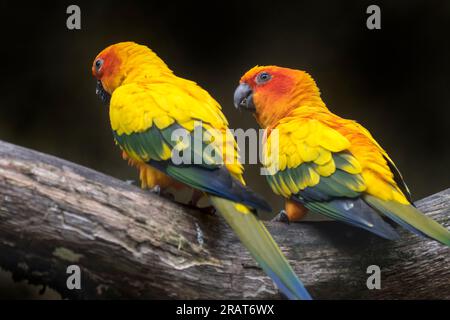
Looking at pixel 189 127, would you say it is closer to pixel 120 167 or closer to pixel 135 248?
pixel 135 248

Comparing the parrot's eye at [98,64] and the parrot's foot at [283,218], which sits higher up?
the parrot's eye at [98,64]

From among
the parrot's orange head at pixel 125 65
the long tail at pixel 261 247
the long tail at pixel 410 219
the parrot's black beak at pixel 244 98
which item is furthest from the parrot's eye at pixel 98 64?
the long tail at pixel 410 219

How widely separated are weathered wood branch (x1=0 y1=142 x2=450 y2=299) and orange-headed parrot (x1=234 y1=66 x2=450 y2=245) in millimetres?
166

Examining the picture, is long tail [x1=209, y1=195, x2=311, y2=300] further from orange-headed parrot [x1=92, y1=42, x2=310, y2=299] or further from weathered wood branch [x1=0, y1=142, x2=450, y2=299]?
weathered wood branch [x1=0, y1=142, x2=450, y2=299]

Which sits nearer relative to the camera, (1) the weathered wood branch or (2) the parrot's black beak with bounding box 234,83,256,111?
(1) the weathered wood branch

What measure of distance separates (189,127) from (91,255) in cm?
51

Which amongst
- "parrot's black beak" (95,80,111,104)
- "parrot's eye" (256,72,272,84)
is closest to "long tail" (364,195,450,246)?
"parrot's eye" (256,72,272,84)

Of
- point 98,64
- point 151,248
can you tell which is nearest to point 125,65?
point 98,64

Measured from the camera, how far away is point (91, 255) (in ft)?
5.89

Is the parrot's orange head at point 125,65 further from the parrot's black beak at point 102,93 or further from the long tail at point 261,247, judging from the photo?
the long tail at point 261,247

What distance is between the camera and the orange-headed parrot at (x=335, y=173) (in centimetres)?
188

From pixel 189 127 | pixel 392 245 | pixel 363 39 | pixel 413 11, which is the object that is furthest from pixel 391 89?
pixel 189 127

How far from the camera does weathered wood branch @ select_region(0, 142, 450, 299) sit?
5.79 ft

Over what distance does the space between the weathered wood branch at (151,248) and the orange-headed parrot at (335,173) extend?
6.5 inches
